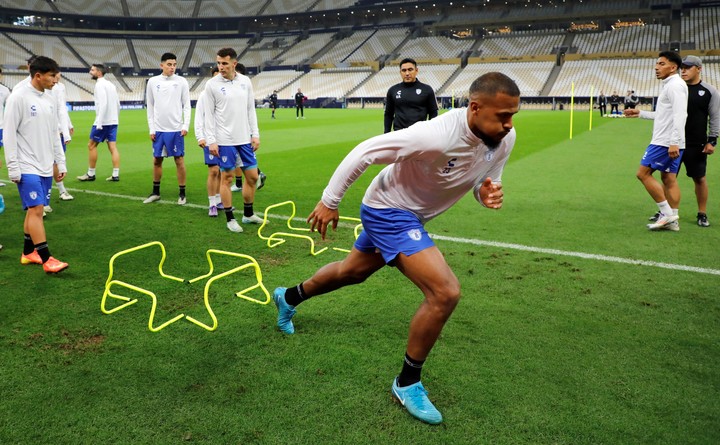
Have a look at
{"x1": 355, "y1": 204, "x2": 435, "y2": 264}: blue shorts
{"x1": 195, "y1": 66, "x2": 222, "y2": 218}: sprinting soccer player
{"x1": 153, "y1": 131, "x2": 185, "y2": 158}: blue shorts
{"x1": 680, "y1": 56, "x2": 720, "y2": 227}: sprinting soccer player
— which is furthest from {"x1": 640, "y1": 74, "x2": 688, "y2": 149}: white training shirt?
{"x1": 153, "y1": 131, "x2": 185, "y2": 158}: blue shorts

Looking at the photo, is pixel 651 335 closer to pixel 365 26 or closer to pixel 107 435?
pixel 107 435

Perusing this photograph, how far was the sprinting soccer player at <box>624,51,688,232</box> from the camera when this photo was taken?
7102 mm

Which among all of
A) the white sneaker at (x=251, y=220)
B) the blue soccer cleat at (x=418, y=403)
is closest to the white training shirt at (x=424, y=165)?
the blue soccer cleat at (x=418, y=403)

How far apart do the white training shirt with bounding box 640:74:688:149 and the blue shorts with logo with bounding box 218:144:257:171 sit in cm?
568

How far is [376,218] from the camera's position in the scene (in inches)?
137

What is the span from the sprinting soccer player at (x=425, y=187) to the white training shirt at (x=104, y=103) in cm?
960

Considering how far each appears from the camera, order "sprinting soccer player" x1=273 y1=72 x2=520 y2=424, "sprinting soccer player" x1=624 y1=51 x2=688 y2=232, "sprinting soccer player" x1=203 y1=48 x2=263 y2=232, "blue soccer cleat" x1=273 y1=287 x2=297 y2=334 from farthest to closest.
→ "sprinting soccer player" x1=203 y1=48 x2=263 y2=232 < "sprinting soccer player" x1=624 y1=51 x2=688 y2=232 < "blue soccer cleat" x1=273 y1=287 x2=297 y2=334 < "sprinting soccer player" x1=273 y1=72 x2=520 y2=424

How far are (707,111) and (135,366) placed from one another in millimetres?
7922

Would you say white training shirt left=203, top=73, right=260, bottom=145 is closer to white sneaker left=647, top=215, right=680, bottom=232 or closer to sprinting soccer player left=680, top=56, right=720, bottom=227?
white sneaker left=647, top=215, right=680, bottom=232

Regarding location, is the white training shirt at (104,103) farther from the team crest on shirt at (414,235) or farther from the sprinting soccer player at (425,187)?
the team crest on shirt at (414,235)

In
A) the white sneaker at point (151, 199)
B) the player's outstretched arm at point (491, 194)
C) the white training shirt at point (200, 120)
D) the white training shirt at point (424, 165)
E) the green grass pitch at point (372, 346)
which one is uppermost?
the white training shirt at point (200, 120)

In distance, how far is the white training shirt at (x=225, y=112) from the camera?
7.59 m

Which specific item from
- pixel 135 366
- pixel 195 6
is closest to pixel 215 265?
pixel 135 366

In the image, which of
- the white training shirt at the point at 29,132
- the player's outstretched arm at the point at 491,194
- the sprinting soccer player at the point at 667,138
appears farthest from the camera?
the sprinting soccer player at the point at 667,138
